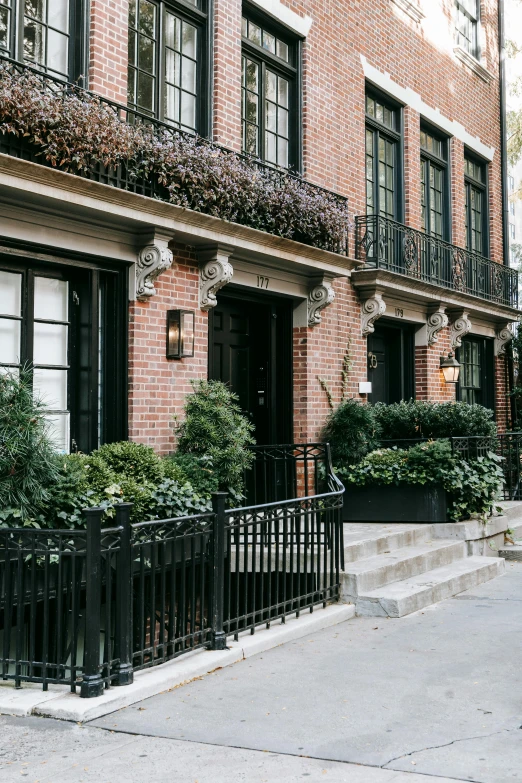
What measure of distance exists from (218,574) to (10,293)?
10.9 ft

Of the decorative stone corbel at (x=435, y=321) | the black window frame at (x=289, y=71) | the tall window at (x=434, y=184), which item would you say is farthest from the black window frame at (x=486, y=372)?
the black window frame at (x=289, y=71)

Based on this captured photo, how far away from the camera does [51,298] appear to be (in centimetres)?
851

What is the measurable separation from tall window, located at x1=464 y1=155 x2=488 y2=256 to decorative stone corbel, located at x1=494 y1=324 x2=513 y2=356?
151cm

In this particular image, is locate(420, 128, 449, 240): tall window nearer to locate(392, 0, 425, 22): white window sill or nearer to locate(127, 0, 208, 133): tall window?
locate(392, 0, 425, 22): white window sill

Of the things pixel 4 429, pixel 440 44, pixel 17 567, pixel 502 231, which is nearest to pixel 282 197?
pixel 4 429

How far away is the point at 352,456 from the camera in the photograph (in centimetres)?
1144

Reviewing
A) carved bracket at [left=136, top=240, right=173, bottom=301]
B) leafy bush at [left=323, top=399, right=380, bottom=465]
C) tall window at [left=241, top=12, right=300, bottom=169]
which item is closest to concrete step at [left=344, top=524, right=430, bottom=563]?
leafy bush at [left=323, top=399, right=380, bottom=465]

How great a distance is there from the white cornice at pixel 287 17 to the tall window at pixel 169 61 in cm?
118

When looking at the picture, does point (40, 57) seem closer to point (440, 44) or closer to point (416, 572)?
point (416, 572)

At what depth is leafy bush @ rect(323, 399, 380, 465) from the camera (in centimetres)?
1149

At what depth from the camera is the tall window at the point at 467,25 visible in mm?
16625

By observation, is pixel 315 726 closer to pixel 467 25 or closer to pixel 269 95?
pixel 269 95

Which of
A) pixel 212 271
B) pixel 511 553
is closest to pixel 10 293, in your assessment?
pixel 212 271

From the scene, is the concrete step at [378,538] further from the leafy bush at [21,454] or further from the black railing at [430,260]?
the black railing at [430,260]
